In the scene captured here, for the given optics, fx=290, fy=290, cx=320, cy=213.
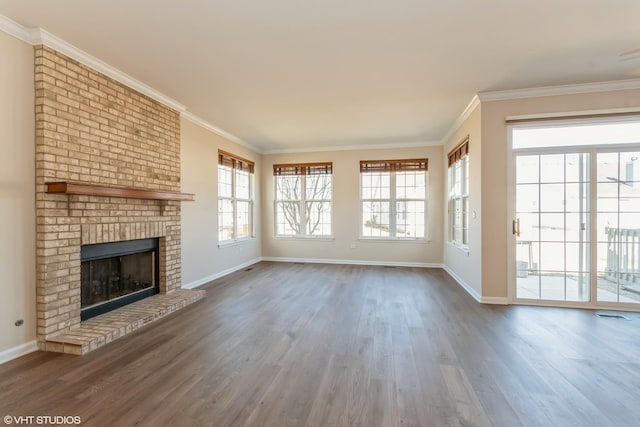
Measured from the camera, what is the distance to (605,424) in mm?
1771

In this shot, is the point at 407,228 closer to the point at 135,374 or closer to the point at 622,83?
the point at 622,83

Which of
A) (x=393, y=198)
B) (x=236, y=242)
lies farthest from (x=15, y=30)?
(x=393, y=198)

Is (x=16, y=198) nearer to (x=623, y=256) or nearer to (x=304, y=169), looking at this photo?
(x=304, y=169)

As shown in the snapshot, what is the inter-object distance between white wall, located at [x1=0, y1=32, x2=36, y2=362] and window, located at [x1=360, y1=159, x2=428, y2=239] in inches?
227

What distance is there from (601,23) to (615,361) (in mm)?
2953

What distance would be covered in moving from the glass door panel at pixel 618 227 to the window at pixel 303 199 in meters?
4.92

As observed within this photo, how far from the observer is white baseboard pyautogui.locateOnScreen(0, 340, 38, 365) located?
2483 mm

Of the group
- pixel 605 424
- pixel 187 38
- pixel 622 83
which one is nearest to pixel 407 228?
pixel 622 83

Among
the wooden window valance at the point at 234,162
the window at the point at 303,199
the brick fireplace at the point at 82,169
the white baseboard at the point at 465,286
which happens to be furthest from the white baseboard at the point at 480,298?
the wooden window valance at the point at 234,162

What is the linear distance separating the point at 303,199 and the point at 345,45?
486 centimetres

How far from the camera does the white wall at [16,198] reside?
8.29ft

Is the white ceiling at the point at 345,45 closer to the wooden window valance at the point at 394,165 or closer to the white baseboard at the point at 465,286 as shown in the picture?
the wooden window valance at the point at 394,165

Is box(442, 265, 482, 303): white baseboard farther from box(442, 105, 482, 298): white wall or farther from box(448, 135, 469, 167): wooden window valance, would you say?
box(448, 135, 469, 167): wooden window valance

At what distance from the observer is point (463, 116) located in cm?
487
